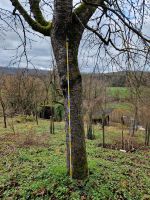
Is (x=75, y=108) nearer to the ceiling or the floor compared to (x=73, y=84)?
nearer to the floor

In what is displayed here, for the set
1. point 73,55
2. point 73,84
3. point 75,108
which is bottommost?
point 75,108

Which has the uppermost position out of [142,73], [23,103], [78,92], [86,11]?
[86,11]

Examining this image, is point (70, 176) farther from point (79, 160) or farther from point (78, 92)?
point (78, 92)

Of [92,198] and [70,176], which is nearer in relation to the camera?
[92,198]

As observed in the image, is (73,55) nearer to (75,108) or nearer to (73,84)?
(73,84)

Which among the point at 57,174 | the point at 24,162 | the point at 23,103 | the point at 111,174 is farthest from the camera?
the point at 23,103

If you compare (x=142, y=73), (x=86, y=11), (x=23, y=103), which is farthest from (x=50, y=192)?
(x=23, y=103)

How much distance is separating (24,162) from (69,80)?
3.80 meters

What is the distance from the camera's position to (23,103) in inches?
1210

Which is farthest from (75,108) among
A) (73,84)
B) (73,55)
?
(73,55)

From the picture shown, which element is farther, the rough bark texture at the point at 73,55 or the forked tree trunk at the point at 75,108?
the forked tree trunk at the point at 75,108

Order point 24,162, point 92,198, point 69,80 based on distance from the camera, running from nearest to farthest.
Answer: point 92,198, point 69,80, point 24,162

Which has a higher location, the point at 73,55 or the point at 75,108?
the point at 73,55

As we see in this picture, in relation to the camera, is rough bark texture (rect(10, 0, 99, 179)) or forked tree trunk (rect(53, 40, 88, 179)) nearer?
rough bark texture (rect(10, 0, 99, 179))
